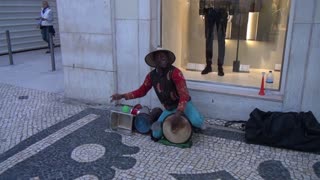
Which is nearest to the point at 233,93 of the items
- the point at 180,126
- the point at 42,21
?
the point at 180,126

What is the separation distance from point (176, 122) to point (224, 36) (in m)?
2.69

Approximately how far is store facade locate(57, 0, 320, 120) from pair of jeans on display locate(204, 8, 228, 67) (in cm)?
6

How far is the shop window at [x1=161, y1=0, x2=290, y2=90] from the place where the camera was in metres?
5.13

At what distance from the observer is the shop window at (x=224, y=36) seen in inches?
202

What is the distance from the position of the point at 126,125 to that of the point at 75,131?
729 millimetres

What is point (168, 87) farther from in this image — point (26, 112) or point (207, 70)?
point (26, 112)

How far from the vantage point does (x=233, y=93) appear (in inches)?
171

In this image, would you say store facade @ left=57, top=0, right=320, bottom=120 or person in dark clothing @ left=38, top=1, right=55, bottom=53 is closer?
store facade @ left=57, top=0, right=320, bottom=120

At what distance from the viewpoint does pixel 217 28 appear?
18.7ft

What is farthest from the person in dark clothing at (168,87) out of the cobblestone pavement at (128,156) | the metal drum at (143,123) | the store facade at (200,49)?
the store facade at (200,49)

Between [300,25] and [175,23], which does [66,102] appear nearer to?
[175,23]

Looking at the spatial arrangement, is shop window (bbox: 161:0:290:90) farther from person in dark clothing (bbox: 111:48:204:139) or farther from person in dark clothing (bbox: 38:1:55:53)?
person in dark clothing (bbox: 38:1:55:53)

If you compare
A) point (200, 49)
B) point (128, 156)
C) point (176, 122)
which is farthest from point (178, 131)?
point (200, 49)

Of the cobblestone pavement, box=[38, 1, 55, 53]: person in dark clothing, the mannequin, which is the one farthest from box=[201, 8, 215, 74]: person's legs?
box=[38, 1, 55, 53]: person in dark clothing
